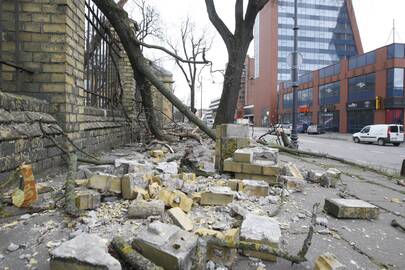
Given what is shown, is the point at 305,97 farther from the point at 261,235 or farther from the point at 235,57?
the point at 261,235

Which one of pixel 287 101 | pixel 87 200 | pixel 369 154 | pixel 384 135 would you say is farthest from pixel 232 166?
pixel 287 101

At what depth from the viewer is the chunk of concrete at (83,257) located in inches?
67.9

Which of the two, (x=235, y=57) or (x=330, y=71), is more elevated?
(x=330, y=71)

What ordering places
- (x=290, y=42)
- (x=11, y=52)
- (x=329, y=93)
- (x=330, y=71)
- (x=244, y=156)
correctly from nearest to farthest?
(x=11, y=52) → (x=244, y=156) → (x=329, y=93) → (x=330, y=71) → (x=290, y=42)

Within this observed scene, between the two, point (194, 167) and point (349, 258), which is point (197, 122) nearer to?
point (194, 167)

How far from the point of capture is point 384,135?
27.4 metres

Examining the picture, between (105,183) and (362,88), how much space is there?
4506 centimetres

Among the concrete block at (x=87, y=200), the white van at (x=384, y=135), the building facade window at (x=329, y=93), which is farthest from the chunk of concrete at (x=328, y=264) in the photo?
the building facade window at (x=329, y=93)

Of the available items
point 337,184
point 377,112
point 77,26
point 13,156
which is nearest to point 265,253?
point 13,156

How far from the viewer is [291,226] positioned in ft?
9.46

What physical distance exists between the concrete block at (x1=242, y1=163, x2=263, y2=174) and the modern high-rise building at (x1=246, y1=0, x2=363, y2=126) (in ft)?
234

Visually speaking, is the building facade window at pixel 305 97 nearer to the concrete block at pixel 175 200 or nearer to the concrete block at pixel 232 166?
the concrete block at pixel 232 166

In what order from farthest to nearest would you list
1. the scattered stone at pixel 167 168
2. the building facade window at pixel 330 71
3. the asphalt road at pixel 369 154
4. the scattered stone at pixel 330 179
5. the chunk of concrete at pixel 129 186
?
the building facade window at pixel 330 71
the asphalt road at pixel 369 154
the scattered stone at pixel 330 179
the scattered stone at pixel 167 168
the chunk of concrete at pixel 129 186

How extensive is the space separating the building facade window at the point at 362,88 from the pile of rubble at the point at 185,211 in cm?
4073
